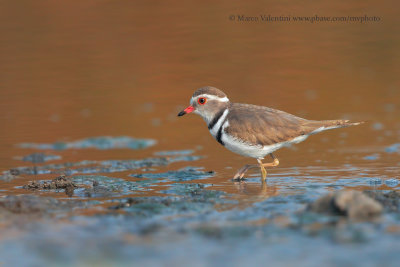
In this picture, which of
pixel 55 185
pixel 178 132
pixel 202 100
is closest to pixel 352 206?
pixel 202 100

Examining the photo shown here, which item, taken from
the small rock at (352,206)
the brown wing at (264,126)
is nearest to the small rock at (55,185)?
the brown wing at (264,126)

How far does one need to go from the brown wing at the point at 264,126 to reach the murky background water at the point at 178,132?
0.65 metres

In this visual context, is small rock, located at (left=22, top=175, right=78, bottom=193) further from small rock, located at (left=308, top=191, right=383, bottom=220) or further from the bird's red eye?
small rock, located at (left=308, top=191, right=383, bottom=220)

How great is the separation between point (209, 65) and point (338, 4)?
8408 millimetres

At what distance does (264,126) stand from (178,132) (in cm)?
440

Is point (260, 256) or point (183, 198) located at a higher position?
point (183, 198)

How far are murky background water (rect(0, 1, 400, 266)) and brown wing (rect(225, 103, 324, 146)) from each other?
2.15ft

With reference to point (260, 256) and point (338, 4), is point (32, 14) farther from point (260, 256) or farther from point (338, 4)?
point (260, 256)

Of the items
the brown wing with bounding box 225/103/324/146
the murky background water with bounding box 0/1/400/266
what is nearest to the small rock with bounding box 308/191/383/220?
the murky background water with bounding box 0/1/400/266

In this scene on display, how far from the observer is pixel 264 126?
916 centimetres

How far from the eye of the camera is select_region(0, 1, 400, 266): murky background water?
19.2 ft

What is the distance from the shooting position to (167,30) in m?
21.9

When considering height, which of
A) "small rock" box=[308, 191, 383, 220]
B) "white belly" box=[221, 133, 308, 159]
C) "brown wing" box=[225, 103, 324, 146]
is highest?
"brown wing" box=[225, 103, 324, 146]

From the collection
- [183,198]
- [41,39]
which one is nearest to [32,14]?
[41,39]
